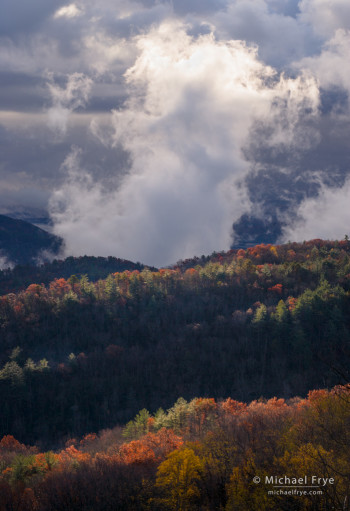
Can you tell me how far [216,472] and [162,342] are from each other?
9534cm

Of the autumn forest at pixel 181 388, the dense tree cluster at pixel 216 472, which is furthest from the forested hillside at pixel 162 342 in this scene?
the dense tree cluster at pixel 216 472

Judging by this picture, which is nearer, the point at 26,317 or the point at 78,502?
the point at 78,502

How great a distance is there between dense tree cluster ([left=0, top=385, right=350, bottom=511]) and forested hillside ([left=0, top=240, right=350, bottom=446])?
43.8 meters

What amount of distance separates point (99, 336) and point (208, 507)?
107459mm

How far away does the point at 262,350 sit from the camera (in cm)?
11750

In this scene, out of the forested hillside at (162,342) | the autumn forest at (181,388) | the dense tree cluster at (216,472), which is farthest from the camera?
the forested hillside at (162,342)

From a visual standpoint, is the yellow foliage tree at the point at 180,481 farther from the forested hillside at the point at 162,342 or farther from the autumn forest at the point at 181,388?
the forested hillside at the point at 162,342

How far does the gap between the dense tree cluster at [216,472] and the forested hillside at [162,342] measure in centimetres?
4375

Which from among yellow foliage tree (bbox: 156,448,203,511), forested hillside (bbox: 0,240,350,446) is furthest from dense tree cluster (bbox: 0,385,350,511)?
forested hillside (bbox: 0,240,350,446)

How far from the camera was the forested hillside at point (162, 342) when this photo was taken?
105 meters

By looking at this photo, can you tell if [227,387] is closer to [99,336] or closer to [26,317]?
[99,336]

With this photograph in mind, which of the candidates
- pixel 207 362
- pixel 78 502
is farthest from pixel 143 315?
pixel 78 502

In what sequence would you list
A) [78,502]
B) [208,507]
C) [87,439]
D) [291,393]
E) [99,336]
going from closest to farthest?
[208,507] → [78,502] → [87,439] → [291,393] → [99,336]

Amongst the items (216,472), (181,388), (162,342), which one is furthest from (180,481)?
(162,342)
